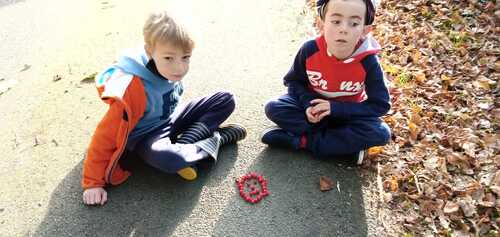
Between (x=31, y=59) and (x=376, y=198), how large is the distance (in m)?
3.58

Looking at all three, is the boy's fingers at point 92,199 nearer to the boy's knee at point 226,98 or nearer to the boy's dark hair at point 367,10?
the boy's knee at point 226,98

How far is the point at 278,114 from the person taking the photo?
3.01 metres

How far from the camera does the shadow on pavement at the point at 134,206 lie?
8.34 feet

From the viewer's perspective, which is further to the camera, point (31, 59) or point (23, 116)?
point (31, 59)

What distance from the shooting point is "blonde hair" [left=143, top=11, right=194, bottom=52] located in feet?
7.91

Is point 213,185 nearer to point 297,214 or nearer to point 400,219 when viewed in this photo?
point 297,214

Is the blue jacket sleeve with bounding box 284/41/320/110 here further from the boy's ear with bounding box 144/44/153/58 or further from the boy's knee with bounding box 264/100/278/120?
the boy's ear with bounding box 144/44/153/58

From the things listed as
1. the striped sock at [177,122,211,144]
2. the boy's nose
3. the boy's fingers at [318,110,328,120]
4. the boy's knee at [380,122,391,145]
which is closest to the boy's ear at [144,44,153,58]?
the boy's nose

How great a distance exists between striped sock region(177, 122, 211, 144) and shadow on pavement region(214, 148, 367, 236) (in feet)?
1.32

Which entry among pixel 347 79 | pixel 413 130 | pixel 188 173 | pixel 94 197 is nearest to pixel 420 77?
pixel 413 130

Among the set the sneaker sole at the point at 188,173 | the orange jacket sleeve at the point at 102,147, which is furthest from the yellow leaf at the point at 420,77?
the orange jacket sleeve at the point at 102,147

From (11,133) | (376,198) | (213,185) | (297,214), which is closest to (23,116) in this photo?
(11,133)

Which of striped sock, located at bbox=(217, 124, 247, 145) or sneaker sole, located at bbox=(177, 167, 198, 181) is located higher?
striped sock, located at bbox=(217, 124, 247, 145)

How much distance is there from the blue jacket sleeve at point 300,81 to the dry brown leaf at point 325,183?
0.51 m
